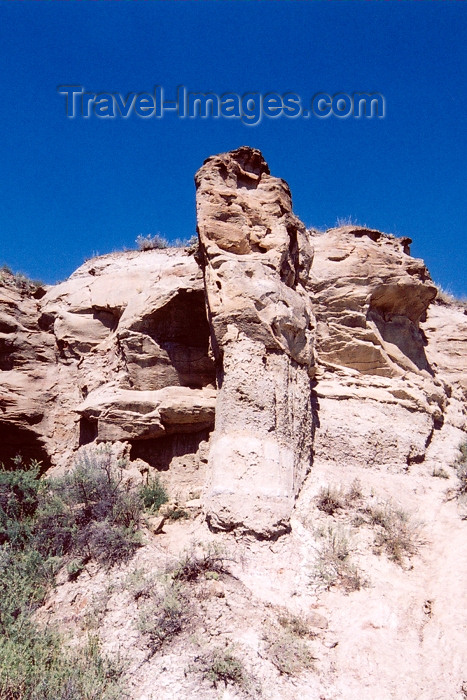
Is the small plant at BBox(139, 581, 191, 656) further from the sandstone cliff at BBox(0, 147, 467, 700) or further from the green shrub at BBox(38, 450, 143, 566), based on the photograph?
the green shrub at BBox(38, 450, 143, 566)

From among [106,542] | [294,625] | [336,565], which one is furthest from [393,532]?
[106,542]

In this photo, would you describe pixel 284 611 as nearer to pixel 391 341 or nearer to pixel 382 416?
pixel 382 416

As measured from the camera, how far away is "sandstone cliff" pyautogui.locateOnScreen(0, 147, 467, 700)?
574 cm

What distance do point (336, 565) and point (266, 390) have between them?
2.49 m

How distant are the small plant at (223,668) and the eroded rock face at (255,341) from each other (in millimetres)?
1635

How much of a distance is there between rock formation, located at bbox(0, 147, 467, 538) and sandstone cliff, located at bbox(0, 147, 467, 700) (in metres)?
0.03

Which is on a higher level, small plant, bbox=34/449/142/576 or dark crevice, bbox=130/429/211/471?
dark crevice, bbox=130/429/211/471

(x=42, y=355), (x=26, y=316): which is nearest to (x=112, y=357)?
(x=42, y=355)

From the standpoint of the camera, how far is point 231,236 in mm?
8539

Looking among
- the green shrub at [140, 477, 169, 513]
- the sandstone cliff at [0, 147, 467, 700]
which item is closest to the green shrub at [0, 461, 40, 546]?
the sandstone cliff at [0, 147, 467, 700]

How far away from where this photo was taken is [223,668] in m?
4.60

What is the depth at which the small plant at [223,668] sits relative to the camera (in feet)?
15.0

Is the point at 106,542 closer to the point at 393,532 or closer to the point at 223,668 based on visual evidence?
the point at 223,668

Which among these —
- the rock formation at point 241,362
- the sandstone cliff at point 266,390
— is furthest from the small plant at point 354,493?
the rock formation at point 241,362
